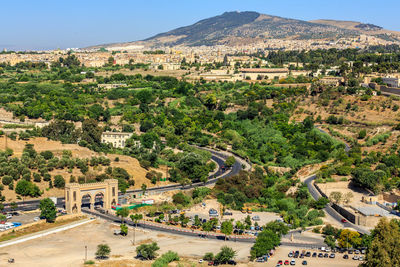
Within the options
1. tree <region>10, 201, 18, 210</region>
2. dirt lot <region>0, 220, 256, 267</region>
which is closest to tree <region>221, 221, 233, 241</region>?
dirt lot <region>0, 220, 256, 267</region>

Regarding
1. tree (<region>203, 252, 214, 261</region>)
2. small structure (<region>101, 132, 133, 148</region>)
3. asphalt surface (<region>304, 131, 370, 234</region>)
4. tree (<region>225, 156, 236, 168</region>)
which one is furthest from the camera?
small structure (<region>101, 132, 133, 148</region>)

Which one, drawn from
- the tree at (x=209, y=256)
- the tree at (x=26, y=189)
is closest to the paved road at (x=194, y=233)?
the tree at (x=209, y=256)

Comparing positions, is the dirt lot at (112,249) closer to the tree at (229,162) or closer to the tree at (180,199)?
the tree at (180,199)

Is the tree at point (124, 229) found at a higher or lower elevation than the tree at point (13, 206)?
lower

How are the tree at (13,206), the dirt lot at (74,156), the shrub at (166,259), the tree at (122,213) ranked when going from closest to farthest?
the shrub at (166,259) → the tree at (122,213) → the tree at (13,206) → the dirt lot at (74,156)

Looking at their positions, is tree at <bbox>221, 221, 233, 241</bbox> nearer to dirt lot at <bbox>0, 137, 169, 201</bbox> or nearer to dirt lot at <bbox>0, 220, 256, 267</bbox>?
dirt lot at <bbox>0, 220, 256, 267</bbox>

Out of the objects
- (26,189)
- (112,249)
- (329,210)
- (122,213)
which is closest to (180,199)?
(122,213)
